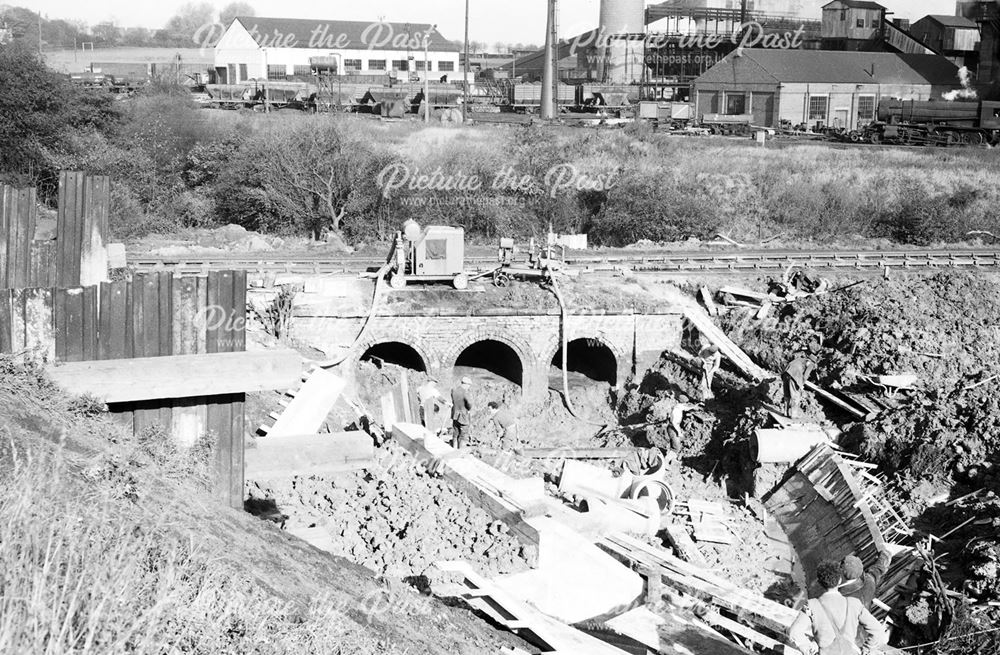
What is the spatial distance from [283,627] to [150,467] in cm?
197

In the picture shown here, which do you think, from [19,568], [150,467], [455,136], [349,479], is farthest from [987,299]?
[455,136]

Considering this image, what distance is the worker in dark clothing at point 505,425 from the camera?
18.2 m

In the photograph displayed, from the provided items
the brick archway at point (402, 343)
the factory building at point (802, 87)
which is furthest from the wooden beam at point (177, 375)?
the factory building at point (802, 87)

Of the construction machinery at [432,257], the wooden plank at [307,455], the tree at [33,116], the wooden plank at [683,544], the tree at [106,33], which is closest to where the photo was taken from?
the wooden plank at [307,455]

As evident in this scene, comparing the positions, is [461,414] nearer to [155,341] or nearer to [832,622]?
[155,341]

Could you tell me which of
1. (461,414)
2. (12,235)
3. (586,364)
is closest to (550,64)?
(586,364)

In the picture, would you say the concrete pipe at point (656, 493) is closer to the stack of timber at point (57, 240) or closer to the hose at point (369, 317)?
the hose at point (369, 317)

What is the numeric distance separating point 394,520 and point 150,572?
405cm

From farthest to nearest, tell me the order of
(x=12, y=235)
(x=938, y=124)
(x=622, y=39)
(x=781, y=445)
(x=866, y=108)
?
(x=622, y=39) → (x=866, y=108) → (x=938, y=124) → (x=781, y=445) → (x=12, y=235)

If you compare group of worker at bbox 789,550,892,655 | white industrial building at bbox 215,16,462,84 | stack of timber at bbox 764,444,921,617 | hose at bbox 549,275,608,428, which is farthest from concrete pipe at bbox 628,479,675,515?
white industrial building at bbox 215,16,462,84

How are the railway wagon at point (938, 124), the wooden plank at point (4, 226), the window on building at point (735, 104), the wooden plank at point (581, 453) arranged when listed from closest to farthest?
the wooden plank at point (4, 226)
the wooden plank at point (581, 453)
the railway wagon at point (938, 124)
the window on building at point (735, 104)

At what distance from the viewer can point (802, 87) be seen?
53750mm

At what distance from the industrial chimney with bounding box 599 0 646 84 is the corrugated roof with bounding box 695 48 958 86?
14667 millimetres

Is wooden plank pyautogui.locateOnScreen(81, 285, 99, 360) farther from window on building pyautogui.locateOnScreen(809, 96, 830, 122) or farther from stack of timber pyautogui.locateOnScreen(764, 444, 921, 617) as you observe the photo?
window on building pyautogui.locateOnScreen(809, 96, 830, 122)
